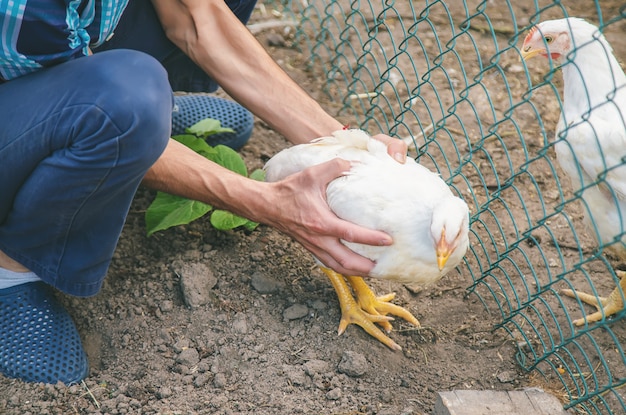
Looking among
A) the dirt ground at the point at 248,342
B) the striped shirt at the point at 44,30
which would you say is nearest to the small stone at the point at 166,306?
the dirt ground at the point at 248,342

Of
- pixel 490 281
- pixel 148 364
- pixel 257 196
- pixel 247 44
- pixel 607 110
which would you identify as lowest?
pixel 148 364

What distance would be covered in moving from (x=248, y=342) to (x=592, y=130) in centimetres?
124

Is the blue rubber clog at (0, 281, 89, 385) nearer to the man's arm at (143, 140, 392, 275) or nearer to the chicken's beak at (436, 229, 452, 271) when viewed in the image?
the man's arm at (143, 140, 392, 275)

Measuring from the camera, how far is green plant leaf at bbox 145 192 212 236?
2.39m

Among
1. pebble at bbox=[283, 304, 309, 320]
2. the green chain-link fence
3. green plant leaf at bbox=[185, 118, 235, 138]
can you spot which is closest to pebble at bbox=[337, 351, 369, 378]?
pebble at bbox=[283, 304, 309, 320]

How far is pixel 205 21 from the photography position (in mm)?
2439

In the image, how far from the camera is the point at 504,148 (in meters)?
2.36

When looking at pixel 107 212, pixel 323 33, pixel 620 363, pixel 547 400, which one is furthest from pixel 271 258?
pixel 323 33

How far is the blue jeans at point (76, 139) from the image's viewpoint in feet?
5.58

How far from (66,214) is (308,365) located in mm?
837

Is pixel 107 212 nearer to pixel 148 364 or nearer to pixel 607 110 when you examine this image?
pixel 148 364

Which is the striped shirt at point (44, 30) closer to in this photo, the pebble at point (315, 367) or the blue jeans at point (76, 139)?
the blue jeans at point (76, 139)

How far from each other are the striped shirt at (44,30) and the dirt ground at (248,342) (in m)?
0.85

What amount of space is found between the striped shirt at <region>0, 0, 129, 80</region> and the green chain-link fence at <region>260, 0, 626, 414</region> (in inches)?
46.9
